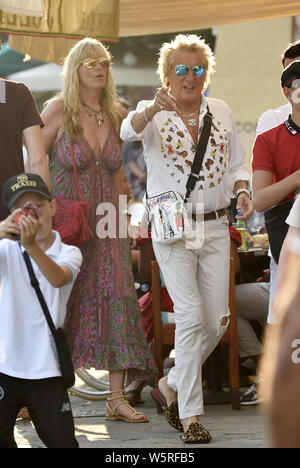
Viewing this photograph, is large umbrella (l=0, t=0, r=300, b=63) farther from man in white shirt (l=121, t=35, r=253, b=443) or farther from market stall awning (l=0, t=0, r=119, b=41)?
man in white shirt (l=121, t=35, r=253, b=443)

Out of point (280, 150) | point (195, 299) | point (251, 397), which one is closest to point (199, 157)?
point (280, 150)

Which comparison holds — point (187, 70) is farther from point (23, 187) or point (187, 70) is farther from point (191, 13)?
point (191, 13)

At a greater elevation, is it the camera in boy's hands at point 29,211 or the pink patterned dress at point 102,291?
the camera in boy's hands at point 29,211

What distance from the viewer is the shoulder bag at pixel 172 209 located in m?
5.23

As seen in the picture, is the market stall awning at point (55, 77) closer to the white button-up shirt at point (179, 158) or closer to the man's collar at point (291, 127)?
the white button-up shirt at point (179, 158)

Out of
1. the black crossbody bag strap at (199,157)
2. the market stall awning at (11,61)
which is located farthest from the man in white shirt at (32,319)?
the market stall awning at (11,61)

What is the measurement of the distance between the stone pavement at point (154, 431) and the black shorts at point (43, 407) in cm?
132

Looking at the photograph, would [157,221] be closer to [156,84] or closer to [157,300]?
[157,300]

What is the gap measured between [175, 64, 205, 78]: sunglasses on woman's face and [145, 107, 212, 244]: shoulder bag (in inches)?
11.6

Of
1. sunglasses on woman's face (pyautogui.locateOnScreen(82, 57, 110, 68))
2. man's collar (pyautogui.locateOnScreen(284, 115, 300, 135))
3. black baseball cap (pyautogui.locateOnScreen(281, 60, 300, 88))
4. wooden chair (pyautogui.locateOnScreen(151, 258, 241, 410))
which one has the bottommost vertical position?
wooden chair (pyautogui.locateOnScreen(151, 258, 241, 410))

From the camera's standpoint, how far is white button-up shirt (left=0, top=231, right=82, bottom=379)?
3.87 meters

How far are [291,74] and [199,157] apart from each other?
64 cm

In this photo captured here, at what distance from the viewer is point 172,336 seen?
6.45m

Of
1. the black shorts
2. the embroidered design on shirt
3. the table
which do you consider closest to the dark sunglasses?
the embroidered design on shirt
